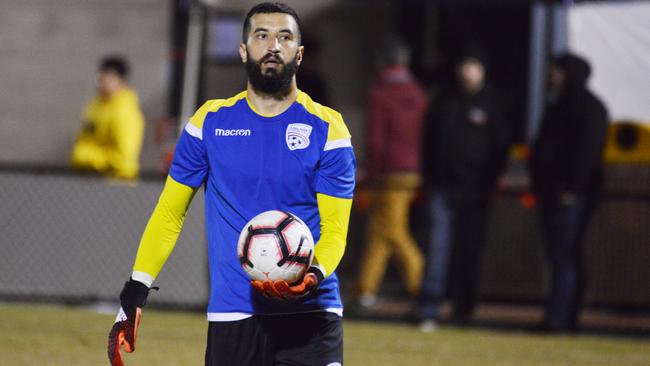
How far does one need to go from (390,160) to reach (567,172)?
1881mm

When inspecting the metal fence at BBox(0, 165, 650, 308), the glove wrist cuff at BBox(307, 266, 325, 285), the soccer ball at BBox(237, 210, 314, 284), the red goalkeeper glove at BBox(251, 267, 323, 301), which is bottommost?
the metal fence at BBox(0, 165, 650, 308)

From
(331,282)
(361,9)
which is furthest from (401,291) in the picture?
(331,282)

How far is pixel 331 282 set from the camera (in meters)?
4.87

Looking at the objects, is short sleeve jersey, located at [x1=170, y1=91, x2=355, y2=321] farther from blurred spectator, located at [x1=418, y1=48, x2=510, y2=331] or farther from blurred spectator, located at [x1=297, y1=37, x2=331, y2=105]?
blurred spectator, located at [x1=297, y1=37, x2=331, y2=105]

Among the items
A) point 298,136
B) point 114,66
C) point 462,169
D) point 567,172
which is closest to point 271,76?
point 298,136

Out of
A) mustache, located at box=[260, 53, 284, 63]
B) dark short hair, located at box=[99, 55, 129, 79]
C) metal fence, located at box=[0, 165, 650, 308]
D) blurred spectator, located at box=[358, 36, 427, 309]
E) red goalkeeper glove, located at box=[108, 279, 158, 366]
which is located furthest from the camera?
blurred spectator, located at box=[358, 36, 427, 309]

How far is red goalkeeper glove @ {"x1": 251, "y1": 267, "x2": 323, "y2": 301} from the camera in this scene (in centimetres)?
443

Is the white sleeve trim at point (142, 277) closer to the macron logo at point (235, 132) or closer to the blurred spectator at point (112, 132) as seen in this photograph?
the macron logo at point (235, 132)

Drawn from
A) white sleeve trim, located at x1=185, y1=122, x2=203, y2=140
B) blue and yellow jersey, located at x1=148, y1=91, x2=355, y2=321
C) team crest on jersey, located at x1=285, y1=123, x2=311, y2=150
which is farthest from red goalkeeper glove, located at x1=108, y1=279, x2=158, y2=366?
team crest on jersey, located at x1=285, y1=123, x2=311, y2=150

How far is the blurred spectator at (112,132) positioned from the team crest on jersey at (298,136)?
701 cm

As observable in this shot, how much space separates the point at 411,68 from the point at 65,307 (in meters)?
5.41

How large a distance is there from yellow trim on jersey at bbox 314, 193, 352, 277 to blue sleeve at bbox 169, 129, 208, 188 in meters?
0.45

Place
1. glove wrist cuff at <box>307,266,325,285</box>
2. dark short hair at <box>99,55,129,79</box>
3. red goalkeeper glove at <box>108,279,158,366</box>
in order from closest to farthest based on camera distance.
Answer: glove wrist cuff at <box>307,266,325,285</box> → red goalkeeper glove at <box>108,279,158,366</box> → dark short hair at <box>99,55,129,79</box>

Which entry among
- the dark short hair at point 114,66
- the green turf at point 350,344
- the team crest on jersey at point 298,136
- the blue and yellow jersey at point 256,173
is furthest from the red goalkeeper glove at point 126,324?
the dark short hair at point 114,66
